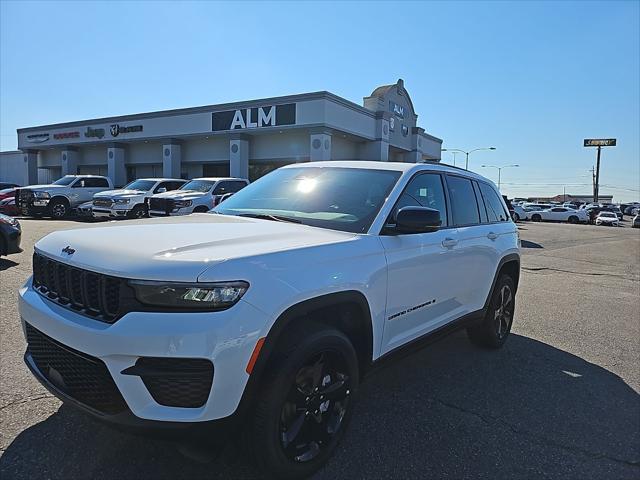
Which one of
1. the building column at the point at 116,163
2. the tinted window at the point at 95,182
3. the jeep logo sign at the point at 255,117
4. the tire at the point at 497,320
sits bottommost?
the tire at the point at 497,320

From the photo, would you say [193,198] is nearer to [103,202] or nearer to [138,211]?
[138,211]

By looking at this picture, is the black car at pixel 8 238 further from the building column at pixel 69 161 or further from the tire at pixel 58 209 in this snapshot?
the building column at pixel 69 161

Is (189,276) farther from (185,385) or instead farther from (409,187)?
(409,187)

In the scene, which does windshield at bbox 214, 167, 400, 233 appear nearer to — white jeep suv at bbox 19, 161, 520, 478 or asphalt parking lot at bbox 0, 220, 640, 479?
white jeep suv at bbox 19, 161, 520, 478

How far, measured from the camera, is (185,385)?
2.07m

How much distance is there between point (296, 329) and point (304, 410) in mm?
466

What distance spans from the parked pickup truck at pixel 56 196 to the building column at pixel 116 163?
44.4 ft

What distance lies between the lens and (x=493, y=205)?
5203 millimetres

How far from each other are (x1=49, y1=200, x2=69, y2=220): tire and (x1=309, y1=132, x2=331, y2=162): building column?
12.3 metres

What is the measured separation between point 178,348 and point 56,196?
19952 mm

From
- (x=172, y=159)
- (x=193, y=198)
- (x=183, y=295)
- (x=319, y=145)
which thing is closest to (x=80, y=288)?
(x=183, y=295)

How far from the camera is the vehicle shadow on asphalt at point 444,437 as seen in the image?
2600mm

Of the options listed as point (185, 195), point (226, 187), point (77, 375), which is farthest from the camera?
point (226, 187)

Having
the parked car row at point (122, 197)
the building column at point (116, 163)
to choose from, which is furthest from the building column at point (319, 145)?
the building column at point (116, 163)
